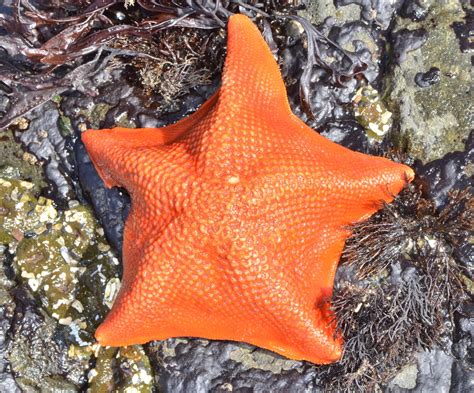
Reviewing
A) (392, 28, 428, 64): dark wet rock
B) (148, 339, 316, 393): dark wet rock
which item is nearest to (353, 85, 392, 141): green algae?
(392, 28, 428, 64): dark wet rock

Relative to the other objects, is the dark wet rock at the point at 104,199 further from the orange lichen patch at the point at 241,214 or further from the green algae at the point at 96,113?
the orange lichen patch at the point at 241,214

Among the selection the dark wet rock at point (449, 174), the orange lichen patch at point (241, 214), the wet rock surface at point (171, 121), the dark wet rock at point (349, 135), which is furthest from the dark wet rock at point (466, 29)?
the orange lichen patch at point (241, 214)

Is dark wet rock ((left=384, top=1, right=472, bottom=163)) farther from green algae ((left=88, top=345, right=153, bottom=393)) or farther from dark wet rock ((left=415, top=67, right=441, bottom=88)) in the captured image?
green algae ((left=88, top=345, right=153, bottom=393))

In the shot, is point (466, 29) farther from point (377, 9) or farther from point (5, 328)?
point (5, 328)

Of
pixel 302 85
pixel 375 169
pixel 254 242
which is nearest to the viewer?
pixel 254 242

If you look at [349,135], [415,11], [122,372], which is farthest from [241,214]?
[415,11]

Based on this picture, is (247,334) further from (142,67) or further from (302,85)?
(142,67)

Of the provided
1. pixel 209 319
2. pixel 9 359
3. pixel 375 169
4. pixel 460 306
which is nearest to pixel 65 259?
pixel 9 359
